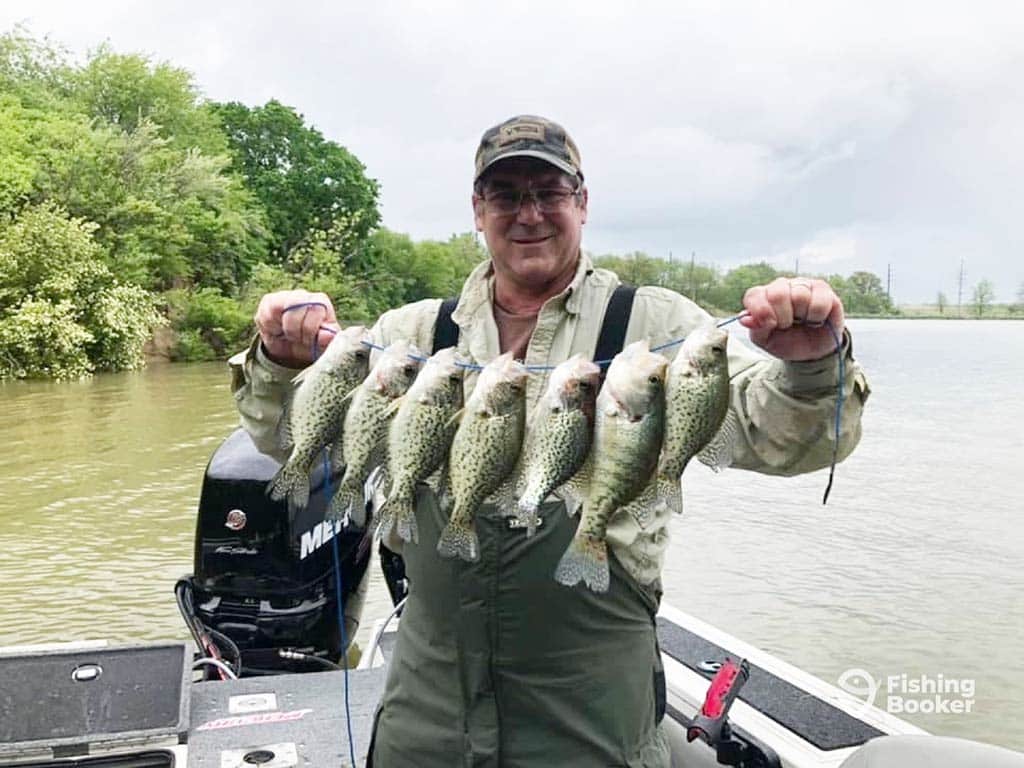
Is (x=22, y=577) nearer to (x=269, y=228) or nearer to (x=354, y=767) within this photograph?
(x=354, y=767)

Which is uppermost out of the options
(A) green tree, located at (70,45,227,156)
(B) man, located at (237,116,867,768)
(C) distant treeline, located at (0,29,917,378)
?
(A) green tree, located at (70,45,227,156)

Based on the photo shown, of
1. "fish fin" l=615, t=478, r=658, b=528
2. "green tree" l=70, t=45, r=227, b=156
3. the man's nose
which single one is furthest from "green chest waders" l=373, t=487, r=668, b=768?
"green tree" l=70, t=45, r=227, b=156

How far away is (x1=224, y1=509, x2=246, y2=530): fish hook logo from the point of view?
5367 mm

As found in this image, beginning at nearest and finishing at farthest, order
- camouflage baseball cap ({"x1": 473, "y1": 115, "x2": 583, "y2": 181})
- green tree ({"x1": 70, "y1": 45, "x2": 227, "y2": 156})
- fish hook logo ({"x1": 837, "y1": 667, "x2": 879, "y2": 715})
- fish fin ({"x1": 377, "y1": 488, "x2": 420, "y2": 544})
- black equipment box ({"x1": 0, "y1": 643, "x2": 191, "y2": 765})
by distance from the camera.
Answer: fish fin ({"x1": 377, "y1": 488, "x2": 420, "y2": 544})
camouflage baseball cap ({"x1": 473, "y1": 115, "x2": 583, "y2": 181})
black equipment box ({"x1": 0, "y1": 643, "x2": 191, "y2": 765})
fish hook logo ({"x1": 837, "y1": 667, "x2": 879, "y2": 715})
green tree ({"x1": 70, "y1": 45, "x2": 227, "y2": 156})

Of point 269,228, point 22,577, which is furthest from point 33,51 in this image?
point 22,577

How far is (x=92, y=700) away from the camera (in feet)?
12.9

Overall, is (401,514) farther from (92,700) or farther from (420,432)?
(92,700)

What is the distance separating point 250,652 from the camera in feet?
17.2

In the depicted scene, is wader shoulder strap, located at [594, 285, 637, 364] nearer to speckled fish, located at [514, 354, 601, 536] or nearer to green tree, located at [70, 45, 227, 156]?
speckled fish, located at [514, 354, 601, 536]

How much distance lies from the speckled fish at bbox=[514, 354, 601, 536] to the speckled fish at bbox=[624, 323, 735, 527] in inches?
7.4

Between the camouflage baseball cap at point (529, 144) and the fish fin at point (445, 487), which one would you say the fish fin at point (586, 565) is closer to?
the fish fin at point (445, 487)

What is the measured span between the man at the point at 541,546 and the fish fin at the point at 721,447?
108mm

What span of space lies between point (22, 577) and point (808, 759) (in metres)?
9.27

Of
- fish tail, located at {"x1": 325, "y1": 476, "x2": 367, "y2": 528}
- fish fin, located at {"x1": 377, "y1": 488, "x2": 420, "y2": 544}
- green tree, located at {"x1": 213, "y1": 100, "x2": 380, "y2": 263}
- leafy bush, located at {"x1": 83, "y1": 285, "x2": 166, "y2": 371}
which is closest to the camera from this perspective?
fish fin, located at {"x1": 377, "y1": 488, "x2": 420, "y2": 544}
